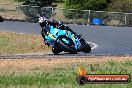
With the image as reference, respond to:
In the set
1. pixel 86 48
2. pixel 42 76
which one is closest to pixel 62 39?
pixel 86 48

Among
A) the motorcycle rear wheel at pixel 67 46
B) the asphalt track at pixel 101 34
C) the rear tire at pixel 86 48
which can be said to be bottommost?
the asphalt track at pixel 101 34

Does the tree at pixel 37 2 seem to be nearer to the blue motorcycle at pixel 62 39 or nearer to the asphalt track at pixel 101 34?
the asphalt track at pixel 101 34

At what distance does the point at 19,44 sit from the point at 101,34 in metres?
9.62

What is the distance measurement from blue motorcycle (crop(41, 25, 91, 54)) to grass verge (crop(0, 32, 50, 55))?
747 cm

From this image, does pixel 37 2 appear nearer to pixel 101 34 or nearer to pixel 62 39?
pixel 101 34

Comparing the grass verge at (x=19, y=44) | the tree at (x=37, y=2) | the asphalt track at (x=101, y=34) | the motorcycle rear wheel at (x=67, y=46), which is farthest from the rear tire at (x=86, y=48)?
the tree at (x=37, y=2)

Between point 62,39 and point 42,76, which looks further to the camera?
point 62,39

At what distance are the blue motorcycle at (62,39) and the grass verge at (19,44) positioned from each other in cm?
747

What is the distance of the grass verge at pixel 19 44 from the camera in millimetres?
31148

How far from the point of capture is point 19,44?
32.7 meters

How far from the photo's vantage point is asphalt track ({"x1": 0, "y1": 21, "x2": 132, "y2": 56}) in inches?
1243

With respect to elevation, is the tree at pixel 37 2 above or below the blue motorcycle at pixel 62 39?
below

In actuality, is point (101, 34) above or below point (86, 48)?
below

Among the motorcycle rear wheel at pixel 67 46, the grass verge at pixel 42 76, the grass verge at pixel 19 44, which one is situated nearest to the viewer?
the grass verge at pixel 42 76
